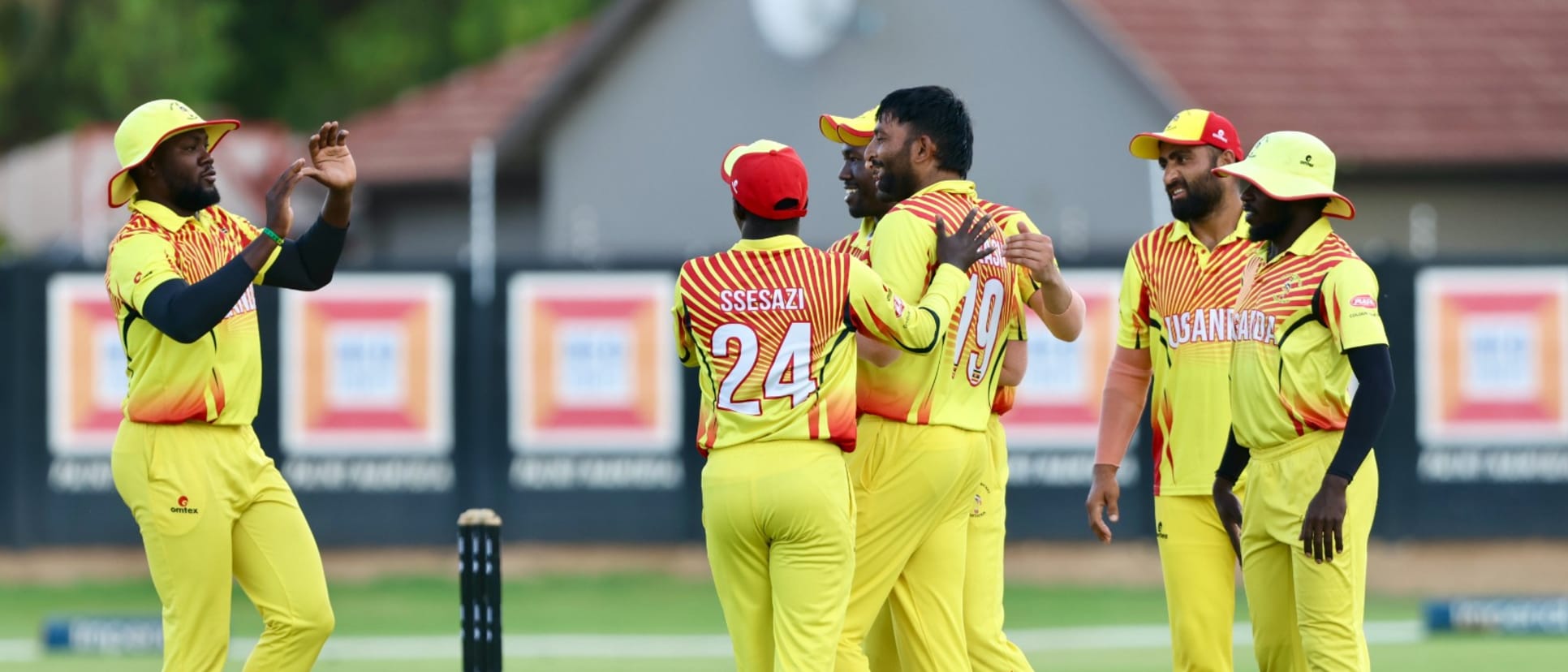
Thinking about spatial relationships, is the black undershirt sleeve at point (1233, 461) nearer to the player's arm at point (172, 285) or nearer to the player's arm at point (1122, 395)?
the player's arm at point (1122, 395)

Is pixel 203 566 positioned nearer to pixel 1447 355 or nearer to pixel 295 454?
pixel 295 454

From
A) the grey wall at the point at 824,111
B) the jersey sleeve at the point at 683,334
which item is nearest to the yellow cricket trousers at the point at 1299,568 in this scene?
the jersey sleeve at the point at 683,334

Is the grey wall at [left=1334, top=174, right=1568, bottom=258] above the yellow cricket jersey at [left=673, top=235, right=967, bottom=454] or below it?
above

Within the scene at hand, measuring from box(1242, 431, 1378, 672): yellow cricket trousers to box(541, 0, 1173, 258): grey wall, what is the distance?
415 inches

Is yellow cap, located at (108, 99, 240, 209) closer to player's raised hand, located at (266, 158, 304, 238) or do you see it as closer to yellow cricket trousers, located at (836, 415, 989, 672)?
player's raised hand, located at (266, 158, 304, 238)

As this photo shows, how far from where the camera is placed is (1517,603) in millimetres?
12422

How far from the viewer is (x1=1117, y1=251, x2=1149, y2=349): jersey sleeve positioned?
776 cm

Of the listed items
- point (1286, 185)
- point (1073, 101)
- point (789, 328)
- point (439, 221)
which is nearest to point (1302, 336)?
point (1286, 185)

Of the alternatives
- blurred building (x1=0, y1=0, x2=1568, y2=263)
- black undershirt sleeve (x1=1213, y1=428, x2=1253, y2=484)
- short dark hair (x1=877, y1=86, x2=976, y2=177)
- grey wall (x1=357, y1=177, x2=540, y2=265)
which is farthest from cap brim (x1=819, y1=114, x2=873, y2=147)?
grey wall (x1=357, y1=177, x2=540, y2=265)

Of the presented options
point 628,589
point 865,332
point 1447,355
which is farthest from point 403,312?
point 865,332

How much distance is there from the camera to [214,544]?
7266 mm

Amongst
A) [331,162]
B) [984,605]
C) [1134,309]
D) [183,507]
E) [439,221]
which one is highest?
[439,221]

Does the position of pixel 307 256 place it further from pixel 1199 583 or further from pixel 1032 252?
pixel 1199 583

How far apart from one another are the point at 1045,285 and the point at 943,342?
0.44m
